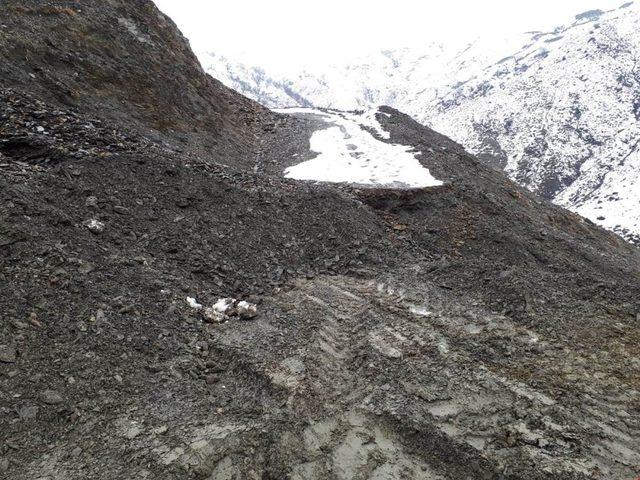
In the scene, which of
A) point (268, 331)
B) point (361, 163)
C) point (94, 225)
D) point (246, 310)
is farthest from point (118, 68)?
point (268, 331)

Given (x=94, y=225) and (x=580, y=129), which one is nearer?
(x=94, y=225)

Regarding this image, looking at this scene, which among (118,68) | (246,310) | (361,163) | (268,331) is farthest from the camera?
(361,163)

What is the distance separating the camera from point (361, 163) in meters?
20.2

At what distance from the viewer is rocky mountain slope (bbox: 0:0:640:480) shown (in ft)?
20.4

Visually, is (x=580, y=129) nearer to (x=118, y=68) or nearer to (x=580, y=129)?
(x=580, y=129)

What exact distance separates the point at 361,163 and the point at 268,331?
12741 millimetres

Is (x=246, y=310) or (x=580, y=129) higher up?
(x=580, y=129)

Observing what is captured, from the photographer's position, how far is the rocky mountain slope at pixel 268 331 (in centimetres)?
623

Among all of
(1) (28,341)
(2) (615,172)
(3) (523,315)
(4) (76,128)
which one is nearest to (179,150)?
(4) (76,128)

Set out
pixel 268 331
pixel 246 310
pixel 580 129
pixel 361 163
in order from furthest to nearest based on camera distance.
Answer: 1. pixel 580 129
2. pixel 361 163
3. pixel 246 310
4. pixel 268 331

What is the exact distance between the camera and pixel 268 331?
8.91 meters

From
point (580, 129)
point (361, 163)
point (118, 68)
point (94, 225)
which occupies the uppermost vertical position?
point (580, 129)

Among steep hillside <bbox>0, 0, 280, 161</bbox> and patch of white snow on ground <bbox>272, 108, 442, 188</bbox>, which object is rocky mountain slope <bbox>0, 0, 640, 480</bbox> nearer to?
steep hillside <bbox>0, 0, 280, 161</bbox>

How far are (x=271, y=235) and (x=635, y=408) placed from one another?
849 cm
